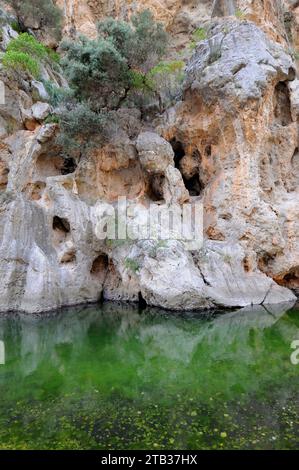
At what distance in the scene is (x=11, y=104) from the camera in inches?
690

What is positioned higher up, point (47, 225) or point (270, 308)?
point (47, 225)

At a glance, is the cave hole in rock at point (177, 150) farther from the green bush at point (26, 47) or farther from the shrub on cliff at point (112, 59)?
the green bush at point (26, 47)

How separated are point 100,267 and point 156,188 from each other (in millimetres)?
4746

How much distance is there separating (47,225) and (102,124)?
526 centimetres

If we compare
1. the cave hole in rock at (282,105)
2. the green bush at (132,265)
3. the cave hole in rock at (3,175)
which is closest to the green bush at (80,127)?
the cave hole in rock at (3,175)

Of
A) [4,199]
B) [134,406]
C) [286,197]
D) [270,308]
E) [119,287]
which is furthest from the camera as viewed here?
[286,197]

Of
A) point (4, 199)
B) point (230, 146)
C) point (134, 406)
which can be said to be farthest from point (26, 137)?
point (134, 406)

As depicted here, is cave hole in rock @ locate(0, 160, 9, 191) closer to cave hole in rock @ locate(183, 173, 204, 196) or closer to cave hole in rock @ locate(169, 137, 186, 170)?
cave hole in rock @ locate(169, 137, 186, 170)

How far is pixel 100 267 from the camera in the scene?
57.4 ft

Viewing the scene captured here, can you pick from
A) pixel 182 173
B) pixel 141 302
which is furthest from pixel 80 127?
pixel 141 302

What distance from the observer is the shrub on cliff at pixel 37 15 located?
978 inches

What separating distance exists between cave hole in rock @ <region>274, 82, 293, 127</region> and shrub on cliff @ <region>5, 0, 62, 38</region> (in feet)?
53.6

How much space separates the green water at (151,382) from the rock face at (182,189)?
1749 mm

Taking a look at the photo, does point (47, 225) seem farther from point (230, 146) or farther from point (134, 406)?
point (134, 406)
